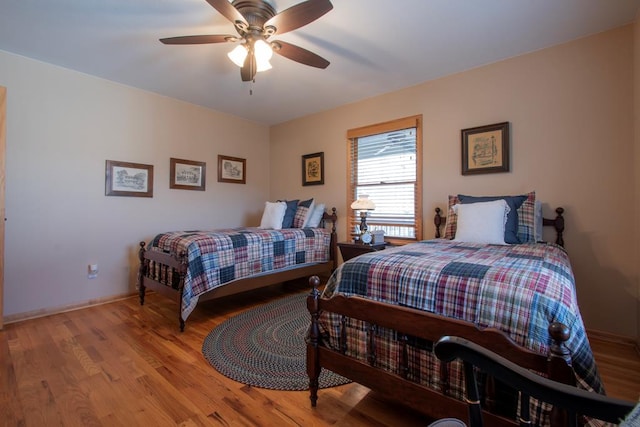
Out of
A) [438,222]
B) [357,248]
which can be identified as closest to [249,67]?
[357,248]

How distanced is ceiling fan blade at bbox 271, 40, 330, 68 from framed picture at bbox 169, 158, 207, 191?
2.28m

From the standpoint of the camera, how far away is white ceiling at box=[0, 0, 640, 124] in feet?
6.81

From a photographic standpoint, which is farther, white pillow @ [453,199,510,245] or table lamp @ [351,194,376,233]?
table lamp @ [351,194,376,233]

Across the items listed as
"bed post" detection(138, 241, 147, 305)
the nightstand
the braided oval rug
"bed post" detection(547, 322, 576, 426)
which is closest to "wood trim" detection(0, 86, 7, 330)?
"bed post" detection(138, 241, 147, 305)

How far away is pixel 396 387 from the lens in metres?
1.30

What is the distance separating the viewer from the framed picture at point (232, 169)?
4.30 meters

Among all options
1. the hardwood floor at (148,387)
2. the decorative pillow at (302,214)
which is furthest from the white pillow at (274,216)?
the hardwood floor at (148,387)

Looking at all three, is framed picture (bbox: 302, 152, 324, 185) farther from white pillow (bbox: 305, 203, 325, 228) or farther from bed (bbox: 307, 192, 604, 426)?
bed (bbox: 307, 192, 604, 426)

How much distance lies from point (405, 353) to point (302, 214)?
8.95 feet

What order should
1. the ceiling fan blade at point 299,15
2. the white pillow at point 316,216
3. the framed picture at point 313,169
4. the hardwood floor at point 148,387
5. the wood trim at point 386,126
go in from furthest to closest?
the framed picture at point 313,169 < the white pillow at point 316,216 < the wood trim at point 386,126 < the ceiling fan blade at point 299,15 < the hardwood floor at point 148,387

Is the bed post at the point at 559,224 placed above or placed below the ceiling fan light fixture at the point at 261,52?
below

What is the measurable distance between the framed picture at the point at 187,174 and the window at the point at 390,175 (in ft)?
6.68

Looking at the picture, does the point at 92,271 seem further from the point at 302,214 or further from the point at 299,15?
the point at 299,15

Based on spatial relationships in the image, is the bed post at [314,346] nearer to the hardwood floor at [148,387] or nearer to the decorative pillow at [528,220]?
the hardwood floor at [148,387]
